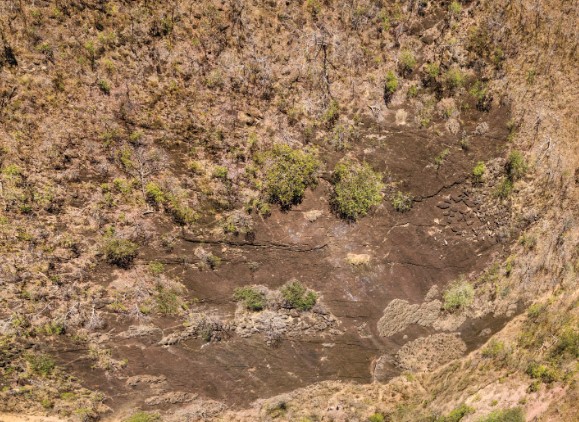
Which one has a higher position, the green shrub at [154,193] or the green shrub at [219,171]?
the green shrub at [219,171]

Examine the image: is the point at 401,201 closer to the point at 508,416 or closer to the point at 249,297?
the point at 249,297

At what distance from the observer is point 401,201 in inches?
342

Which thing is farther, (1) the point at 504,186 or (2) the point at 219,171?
(1) the point at 504,186

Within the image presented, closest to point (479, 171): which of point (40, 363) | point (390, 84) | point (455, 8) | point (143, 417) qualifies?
point (390, 84)

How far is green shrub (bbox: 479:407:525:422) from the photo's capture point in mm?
9273

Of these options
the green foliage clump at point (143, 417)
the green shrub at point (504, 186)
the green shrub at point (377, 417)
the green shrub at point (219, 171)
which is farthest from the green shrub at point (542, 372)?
the green foliage clump at point (143, 417)

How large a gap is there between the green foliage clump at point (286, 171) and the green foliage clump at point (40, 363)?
18.8ft

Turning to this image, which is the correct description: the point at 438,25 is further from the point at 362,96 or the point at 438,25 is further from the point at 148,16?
the point at 148,16

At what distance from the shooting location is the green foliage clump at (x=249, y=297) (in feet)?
28.0

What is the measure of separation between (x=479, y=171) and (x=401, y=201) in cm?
198

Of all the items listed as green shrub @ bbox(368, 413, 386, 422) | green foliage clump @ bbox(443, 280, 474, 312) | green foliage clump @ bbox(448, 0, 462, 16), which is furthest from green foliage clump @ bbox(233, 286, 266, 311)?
Result: green foliage clump @ bbox(448, 0, 462, 16)

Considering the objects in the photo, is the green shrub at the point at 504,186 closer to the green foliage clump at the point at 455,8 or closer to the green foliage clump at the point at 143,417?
the green foliage clump at the point at 455,8

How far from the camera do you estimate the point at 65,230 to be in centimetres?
751

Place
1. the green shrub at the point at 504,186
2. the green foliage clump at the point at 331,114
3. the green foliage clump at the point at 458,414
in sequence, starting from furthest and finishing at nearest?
the green foliage clump at the point at 458,414 < the green shrub at the point at 504,186 < the green foliage clump at the point at 331,114
